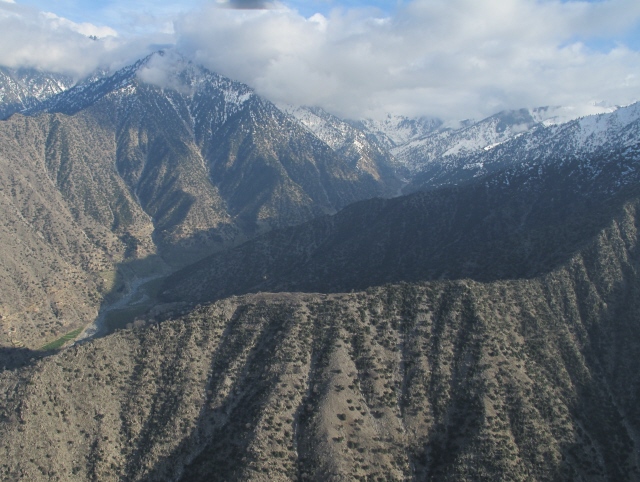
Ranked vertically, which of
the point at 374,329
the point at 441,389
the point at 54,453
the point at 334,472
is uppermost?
the point at 374,329

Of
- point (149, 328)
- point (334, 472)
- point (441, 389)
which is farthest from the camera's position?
point (149, 328)

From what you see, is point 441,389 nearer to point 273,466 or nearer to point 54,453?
point 273,466

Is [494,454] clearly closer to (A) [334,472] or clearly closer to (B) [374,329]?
(A) [334,472]

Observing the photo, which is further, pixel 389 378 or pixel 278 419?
pixel 389 378

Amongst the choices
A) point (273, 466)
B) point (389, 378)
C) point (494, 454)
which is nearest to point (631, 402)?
point (494, 454)

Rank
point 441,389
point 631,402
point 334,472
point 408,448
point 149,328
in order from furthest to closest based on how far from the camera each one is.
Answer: point 149,328 → point 631,402 → point 441,389 → point 408,448 → point 334,472

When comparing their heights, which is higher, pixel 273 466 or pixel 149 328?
pixel 149 328

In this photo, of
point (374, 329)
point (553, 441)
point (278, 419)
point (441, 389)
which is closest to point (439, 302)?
point (374, 329)
